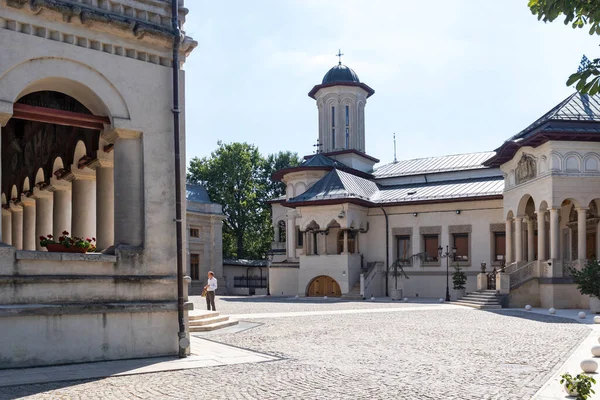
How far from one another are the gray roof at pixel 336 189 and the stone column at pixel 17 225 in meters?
19.2

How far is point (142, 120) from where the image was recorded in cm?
1227

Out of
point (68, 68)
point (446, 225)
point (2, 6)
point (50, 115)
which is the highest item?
point (2, 6)

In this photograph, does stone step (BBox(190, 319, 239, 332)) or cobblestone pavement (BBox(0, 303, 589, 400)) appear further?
stone step (BBox(190, 319, 239, 332))

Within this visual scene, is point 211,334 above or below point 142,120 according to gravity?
below

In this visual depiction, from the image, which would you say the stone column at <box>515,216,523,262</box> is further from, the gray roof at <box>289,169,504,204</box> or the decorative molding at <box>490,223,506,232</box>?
the gray roof at <box>289,169,504,204</box>

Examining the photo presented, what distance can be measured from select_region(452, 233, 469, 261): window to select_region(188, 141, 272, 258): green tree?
30645 millimetres

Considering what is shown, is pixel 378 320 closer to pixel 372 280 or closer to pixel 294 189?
pixel 372 280

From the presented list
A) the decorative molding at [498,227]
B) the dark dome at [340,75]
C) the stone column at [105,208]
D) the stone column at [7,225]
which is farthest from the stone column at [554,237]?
the dark dome at [340,75]

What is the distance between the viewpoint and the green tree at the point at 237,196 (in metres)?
64.4

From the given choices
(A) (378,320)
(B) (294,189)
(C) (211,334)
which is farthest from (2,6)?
(B) (294,189)

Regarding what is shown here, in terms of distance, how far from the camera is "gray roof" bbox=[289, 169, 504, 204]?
37406mm

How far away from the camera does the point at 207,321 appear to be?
17734 millimetres

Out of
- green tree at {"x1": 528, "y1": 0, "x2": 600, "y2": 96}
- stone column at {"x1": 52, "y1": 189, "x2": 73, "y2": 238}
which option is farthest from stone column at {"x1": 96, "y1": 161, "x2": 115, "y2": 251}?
green tree at {"x1": 528, "y1": 0, "x2": 600, "y2": 96}

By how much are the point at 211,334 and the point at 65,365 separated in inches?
233
